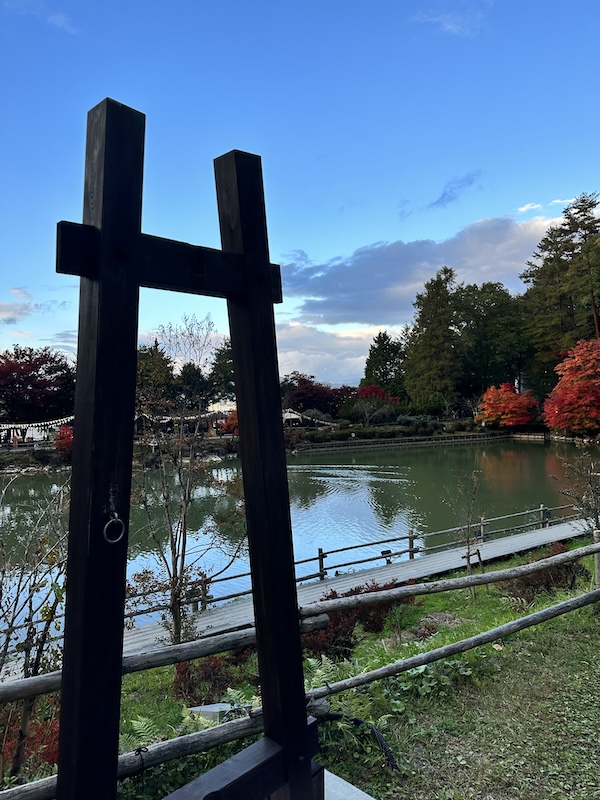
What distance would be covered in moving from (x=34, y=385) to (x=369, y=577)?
827 inches

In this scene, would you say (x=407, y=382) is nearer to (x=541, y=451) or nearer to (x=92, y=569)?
(x=541, y=451)

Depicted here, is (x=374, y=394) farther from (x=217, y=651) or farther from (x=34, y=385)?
(x=217, y=651)

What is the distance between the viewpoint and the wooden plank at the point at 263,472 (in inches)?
57.3

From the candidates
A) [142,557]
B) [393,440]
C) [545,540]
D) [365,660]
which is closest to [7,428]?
[142,557]

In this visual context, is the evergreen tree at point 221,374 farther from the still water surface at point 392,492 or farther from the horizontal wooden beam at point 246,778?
the still water surface at point 392,492

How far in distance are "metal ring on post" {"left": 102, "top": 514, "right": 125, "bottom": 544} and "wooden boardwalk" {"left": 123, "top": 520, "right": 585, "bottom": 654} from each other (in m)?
4.45

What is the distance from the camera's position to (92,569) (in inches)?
43.6

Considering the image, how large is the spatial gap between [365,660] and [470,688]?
69 cm

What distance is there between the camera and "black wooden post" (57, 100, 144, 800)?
1.11 m

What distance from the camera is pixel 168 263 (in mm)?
1289

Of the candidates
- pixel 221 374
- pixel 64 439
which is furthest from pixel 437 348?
pixel 221 374

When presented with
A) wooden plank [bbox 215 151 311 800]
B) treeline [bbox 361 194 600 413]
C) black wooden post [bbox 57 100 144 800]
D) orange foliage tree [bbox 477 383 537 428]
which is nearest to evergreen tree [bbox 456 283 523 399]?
treeline [bbox 361 194 600 413]

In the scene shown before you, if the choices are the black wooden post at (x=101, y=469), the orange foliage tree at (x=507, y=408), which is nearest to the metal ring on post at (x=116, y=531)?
the black wooden post at (x=101, y=469)

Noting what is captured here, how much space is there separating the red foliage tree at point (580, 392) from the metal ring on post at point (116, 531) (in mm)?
23338
